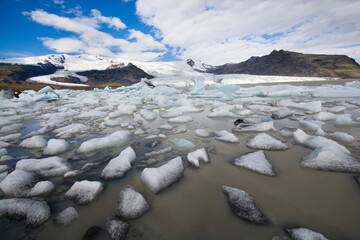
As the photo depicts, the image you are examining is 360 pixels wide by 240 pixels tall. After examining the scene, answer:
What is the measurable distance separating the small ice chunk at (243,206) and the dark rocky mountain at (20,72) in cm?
4726

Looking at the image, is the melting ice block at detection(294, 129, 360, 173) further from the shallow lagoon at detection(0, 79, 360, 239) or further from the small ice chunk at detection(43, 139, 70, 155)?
the small ice chunk at detection(43, 139, 70, 155)

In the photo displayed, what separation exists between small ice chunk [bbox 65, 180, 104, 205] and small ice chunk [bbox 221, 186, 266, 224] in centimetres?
93

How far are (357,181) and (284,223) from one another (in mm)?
793

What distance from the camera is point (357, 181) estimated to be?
1.15 m

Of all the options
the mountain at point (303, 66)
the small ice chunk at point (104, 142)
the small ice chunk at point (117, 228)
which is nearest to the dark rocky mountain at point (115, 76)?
the small ice chunk at point (104, 142)

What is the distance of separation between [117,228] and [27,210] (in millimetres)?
636

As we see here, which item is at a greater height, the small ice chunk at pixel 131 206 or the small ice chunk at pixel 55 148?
the small ice chunk at pixel 55 148

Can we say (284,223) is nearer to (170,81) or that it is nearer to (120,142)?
(120,142)

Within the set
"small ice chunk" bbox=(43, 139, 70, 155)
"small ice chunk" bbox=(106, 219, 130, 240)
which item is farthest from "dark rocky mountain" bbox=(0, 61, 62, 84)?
"small ice chunk" bbox=(106, 219, 130, 240)

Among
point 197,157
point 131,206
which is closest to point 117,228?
point 131,206

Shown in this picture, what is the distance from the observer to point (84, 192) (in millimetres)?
1128

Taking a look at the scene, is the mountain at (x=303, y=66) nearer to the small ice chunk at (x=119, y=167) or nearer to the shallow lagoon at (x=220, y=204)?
the shallow lagoon at (x=220, y=204)

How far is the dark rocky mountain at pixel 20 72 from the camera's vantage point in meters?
33.6

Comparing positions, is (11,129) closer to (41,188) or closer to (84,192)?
(41,188)
